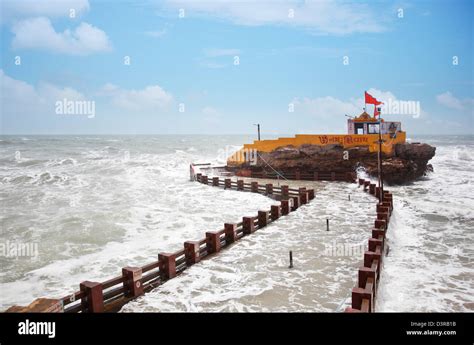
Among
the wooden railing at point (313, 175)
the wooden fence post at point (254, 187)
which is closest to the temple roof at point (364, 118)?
the wooden railing at point (313, 175)

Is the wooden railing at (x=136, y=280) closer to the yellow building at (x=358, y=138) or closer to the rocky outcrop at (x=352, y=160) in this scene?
the rocky outcrop at (x=352, y=160)

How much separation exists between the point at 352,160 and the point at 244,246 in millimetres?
21558

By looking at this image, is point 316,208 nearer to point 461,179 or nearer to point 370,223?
point 370,223

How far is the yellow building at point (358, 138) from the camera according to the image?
30188 mm

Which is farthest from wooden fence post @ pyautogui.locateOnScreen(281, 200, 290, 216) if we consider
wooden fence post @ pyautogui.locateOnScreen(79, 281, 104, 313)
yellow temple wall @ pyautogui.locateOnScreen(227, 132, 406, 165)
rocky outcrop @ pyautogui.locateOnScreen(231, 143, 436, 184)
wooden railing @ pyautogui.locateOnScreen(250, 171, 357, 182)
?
yellow temple wall @ pyautogui.locateOnScreen(227, 132, 406, 165)

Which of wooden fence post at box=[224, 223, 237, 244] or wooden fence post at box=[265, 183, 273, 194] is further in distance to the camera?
wooden fence post at box=[265, 183, 273, 194]

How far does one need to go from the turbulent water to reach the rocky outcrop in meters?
3.68

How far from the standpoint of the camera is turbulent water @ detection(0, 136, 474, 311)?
8.33 meters

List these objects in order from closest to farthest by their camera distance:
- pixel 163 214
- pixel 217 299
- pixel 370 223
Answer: pixel 217 299 → pixel 370 223 → pixel 163 214

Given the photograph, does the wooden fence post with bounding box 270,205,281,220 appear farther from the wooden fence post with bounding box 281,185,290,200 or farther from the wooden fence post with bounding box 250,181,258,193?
the wooden fence post with bounding box 250,181,258,193
